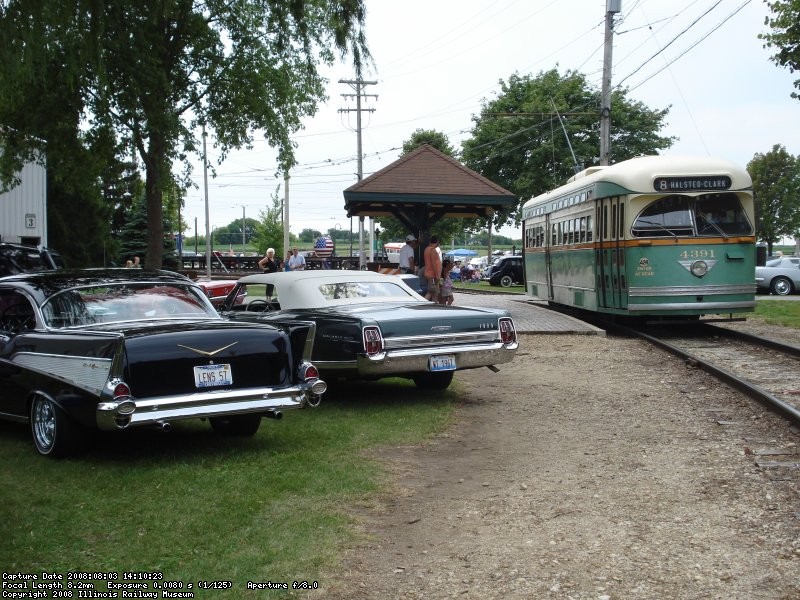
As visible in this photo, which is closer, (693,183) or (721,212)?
(693,183)

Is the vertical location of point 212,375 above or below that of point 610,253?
below

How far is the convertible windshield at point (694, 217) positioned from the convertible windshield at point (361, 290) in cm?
733

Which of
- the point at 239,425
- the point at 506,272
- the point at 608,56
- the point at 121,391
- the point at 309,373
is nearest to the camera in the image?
the point at 121,391

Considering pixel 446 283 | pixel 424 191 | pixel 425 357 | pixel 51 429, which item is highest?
pixel 424 191

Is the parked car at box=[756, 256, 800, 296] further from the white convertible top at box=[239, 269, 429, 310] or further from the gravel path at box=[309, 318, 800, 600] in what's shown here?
the white convertible top at box=[239, 269, 429, 310]

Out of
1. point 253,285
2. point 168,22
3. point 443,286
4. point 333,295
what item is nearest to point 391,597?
point 333,295

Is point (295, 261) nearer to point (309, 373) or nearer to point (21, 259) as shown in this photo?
point (21, 259)

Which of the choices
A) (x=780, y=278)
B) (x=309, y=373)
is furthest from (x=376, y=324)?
(x=780, y=278)

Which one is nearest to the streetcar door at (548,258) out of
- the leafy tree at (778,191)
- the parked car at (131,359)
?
the parked car at (131,359)

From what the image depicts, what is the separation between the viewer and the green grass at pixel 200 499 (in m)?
4.79

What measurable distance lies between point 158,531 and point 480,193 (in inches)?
670

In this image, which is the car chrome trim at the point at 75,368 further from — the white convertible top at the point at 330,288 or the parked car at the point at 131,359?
the white convertible top at the point at 330,288

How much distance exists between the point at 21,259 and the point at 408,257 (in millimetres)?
8326

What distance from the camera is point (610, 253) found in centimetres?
1755
